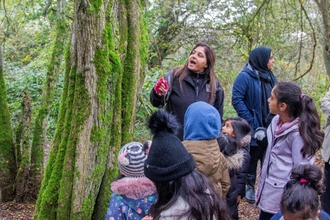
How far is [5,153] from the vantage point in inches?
183

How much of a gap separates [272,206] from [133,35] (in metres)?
1.85

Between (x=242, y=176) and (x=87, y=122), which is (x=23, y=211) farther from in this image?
(x=242, y=176)

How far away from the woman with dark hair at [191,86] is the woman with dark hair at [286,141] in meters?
0.67

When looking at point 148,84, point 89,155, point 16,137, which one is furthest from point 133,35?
Result: point 148,84

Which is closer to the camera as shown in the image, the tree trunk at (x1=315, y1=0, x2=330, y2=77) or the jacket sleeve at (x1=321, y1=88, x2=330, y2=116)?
the jacket sleeve at (x1=321, y1=88, x2=330, y2=116)

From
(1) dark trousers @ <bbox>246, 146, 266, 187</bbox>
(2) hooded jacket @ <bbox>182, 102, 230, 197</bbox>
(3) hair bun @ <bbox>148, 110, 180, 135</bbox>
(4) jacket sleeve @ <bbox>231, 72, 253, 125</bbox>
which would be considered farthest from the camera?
(1) dark trousers @ <bbox>246, 146, 266, 187</bbox>

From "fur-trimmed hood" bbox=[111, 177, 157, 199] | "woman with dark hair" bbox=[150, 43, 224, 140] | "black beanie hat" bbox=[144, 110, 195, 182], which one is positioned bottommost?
"fur-trimmed hood" bbox=[111, 177, 157, 199]

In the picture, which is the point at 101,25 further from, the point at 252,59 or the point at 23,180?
the point at 23,180

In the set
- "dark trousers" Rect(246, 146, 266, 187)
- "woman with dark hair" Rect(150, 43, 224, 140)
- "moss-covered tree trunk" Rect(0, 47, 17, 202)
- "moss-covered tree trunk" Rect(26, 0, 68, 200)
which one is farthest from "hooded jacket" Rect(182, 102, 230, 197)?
"moss-covered tree trunk" Rect(0, 47, 17, 202)

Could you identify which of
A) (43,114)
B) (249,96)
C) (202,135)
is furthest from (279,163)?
(43,114)

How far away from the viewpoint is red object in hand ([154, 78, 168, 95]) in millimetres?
3111

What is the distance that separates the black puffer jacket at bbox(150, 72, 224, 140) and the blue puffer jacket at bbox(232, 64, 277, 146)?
0.74 meters

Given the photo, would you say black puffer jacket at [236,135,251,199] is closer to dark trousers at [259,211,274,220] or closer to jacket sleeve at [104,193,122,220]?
dark trousers at [259,211,274,220]

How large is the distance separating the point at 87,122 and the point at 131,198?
73cm
